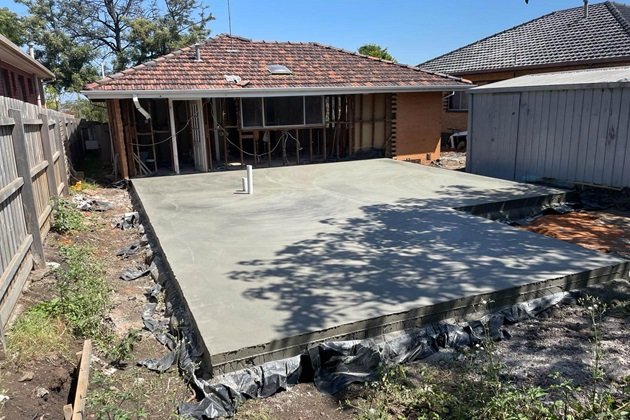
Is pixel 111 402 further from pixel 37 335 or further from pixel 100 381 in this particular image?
pixel 37 335

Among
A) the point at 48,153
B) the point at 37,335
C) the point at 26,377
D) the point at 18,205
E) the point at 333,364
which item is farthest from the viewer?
the point at 48,153

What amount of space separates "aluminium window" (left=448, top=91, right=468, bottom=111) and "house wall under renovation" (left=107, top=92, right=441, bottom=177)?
15.0ft

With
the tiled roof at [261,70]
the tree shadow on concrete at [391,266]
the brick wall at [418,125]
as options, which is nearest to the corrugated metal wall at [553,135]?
the brick wall at [418,125]

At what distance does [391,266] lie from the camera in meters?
4.77

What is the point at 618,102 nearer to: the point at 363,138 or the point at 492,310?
the point at 492,310

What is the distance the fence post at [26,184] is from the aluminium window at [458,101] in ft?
53.3

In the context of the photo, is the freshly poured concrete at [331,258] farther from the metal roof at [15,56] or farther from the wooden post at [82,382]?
the metal roof at [15,56]

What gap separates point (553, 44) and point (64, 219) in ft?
54.4

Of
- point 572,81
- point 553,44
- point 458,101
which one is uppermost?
point 553,44

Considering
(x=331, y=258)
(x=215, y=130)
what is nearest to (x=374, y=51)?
(x=215, y=130)

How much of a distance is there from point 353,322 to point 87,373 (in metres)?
1.83

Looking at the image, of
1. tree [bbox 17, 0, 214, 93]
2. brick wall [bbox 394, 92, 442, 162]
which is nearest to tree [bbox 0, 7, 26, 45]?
tree [bbox 17, 0, 214, 93]

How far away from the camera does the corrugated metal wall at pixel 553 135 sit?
320 inches

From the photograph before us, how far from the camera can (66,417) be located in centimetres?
243
